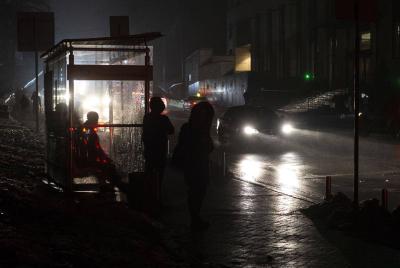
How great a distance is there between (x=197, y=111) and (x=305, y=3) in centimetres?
5369

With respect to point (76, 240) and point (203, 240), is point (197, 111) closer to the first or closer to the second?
point (203, 240)

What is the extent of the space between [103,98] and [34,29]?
585 cm

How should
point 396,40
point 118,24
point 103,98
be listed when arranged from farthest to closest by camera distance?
1. point 396,40
2. point 103,98
3. point 118,24

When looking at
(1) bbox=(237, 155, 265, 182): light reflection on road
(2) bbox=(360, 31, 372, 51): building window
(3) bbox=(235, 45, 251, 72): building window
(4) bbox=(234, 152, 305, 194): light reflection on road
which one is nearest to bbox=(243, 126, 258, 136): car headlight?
(4) bbox=(234, 152, 305, 194): light reflection on road

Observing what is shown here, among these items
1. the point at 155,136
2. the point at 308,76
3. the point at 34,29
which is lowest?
the point at 155,136

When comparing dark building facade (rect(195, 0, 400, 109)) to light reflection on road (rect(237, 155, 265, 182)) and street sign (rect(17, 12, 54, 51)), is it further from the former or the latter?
street sign (rect(17, 12, 54, 51))

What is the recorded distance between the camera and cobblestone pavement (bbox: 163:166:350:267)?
782cm

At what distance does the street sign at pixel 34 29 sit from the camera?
20844mm

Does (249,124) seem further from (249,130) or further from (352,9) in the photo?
(352,9)

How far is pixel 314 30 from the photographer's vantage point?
58.1m

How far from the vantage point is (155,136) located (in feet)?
36.9

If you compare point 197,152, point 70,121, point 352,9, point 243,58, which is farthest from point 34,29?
point 243,58

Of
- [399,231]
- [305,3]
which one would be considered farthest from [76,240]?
[305,3]

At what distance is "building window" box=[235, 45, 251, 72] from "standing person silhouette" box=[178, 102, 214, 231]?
68.0 metres
